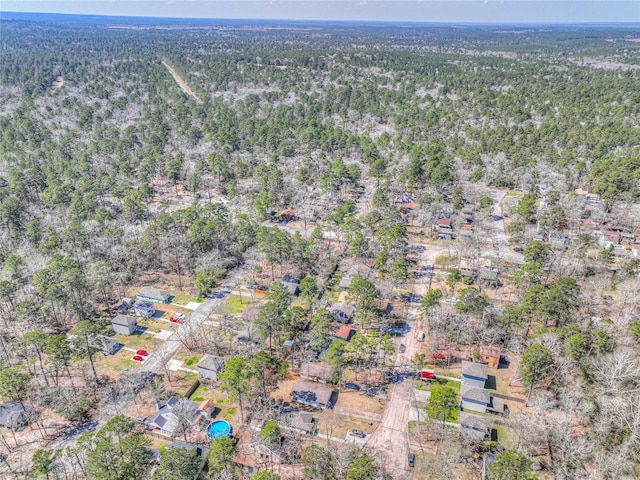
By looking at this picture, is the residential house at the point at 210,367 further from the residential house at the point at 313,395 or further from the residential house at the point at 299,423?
the residential house at the point at 299,423

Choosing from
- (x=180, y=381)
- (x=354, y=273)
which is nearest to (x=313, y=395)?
(x=180, y=381)

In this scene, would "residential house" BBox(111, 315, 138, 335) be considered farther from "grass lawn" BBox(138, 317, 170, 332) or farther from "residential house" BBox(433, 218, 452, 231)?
"residential house" BBox(433, 218, 452, 231)

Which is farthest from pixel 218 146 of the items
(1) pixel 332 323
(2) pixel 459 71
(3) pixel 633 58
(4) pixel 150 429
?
(3) pixel 633 58

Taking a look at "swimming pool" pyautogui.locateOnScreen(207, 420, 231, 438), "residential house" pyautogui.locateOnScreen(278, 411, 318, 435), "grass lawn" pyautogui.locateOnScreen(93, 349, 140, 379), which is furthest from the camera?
"grass lawn" pyautogui.locateOnScreen(93, 349, 140, 379)

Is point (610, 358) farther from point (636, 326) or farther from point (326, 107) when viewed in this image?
point (326, 107)

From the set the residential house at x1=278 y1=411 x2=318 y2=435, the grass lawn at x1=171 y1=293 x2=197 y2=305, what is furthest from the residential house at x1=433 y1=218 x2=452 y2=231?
the residential house at x1=278 y1=411 x2=318 y2=435

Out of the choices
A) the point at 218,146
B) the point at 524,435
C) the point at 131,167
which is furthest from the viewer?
the point at 218,146
